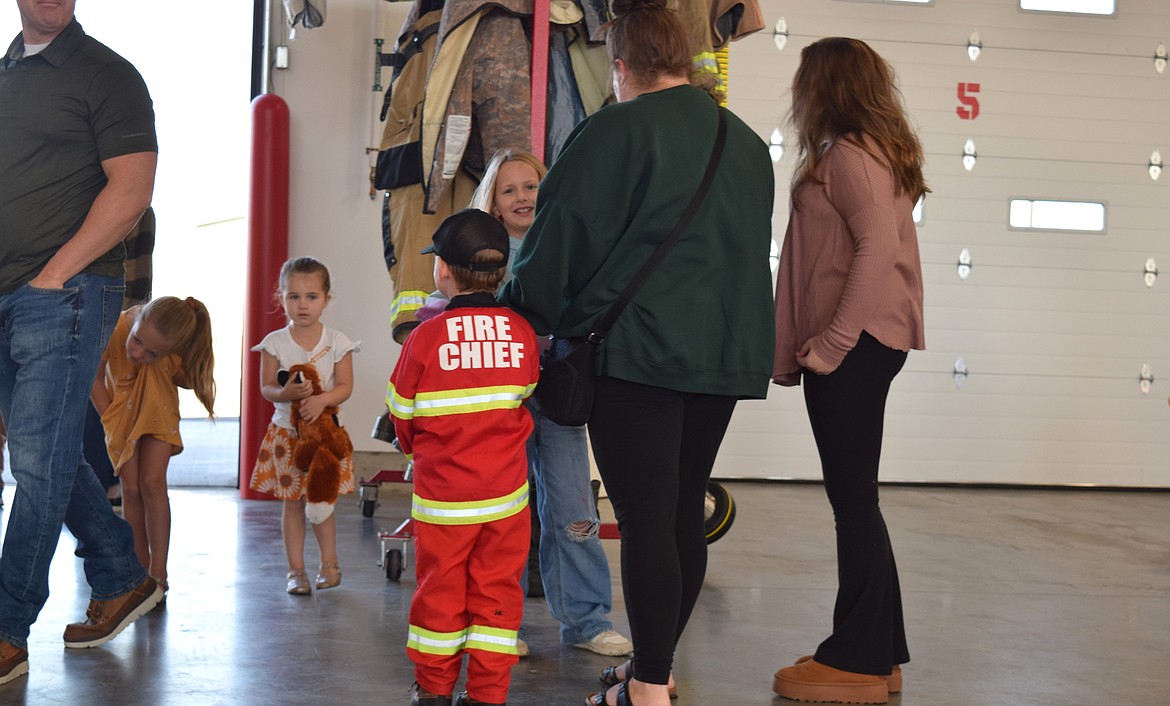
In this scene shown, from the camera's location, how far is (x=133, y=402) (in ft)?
11.9

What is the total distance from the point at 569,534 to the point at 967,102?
5.39 metres

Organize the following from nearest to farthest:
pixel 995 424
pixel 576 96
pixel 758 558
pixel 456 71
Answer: pixel 456 71
pixel 576 96
pixel 758 558
pixel 995 424

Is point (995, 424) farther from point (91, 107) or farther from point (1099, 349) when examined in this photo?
point (91, 107)

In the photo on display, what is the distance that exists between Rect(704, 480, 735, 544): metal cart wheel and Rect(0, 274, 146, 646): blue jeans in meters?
2.45

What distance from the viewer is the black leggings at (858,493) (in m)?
2.83

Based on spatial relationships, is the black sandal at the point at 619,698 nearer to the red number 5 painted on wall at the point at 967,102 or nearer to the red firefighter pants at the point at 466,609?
the red firefighter pants at the point at 466,609

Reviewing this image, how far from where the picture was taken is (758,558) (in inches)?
190

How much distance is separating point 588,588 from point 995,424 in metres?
5.03

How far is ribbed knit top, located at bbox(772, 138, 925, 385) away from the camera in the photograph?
2.77m

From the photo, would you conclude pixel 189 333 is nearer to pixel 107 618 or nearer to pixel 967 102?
pixel 107 618

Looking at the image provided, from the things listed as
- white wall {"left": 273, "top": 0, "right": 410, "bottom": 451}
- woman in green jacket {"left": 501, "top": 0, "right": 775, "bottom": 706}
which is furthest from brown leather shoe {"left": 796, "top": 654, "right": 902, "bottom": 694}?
white wall {"left": 273, "top": 0, "right": 410, "bottom": 451}

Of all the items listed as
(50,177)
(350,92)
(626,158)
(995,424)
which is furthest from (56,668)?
(995,424)

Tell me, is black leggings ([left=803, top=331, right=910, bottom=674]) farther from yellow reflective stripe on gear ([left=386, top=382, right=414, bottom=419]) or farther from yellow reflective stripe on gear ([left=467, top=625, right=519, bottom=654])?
yellow reflective stripe on gear ([left=386, top=382, right=414, bottom=419])

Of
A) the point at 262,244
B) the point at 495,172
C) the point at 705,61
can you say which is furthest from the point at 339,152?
the point at 495,172
